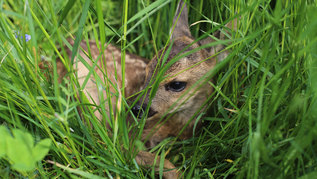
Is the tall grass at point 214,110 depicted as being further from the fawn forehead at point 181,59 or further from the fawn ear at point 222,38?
the fawn forehead at point 181,59

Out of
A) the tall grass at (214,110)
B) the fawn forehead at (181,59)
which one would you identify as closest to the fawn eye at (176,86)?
the fawn forehead at (181,59)

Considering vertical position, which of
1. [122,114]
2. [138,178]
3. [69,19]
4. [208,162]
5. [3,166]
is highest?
[69,19]

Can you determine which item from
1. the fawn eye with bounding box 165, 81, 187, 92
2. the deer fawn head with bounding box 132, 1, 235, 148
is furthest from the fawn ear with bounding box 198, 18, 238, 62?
the fawn eye with bounding box 165, 81, 187, 92

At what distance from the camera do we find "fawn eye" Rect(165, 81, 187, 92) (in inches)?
86.7

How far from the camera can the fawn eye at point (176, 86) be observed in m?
2.20

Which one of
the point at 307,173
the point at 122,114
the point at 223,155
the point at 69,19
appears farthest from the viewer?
the point at 69,19

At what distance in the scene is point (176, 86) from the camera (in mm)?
2217

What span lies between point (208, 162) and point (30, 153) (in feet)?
3.44

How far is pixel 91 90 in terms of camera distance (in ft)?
8.15

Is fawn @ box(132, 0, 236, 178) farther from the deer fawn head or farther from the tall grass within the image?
the tall grass

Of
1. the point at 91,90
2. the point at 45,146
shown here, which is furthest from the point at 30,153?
the point at 91,90

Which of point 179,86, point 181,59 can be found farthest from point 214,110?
point 181,59

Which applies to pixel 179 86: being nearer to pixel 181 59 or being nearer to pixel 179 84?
pixel 179 84

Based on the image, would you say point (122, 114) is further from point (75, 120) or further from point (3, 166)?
point (3, 166)
